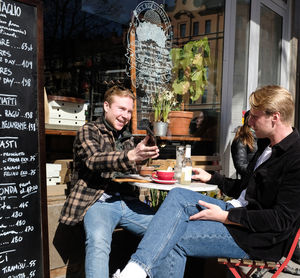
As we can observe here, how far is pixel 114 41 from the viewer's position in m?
4.00

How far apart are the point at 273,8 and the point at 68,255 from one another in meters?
5.26

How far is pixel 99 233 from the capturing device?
238 cm

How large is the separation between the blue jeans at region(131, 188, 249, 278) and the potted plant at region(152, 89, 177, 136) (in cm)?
178

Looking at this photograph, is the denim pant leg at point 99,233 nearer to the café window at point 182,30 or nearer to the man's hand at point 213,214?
the man's hand at point 213,214

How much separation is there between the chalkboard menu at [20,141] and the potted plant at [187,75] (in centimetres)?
213

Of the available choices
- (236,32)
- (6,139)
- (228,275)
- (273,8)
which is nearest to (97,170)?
(6,139)

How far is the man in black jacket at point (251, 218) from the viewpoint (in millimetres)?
2029

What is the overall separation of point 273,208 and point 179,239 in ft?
1.90

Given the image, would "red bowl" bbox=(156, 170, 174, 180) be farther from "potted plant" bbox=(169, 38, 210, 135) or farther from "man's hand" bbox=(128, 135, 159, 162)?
"potted plant" bbox=(169, 38, 210, 135)

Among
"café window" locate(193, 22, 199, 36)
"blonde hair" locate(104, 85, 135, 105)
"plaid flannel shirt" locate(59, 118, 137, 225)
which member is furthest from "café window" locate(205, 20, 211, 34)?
"plaid flannel shirt" locate(59, 118, 137, 225)

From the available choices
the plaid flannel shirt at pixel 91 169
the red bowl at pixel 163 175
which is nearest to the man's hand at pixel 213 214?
the red bowl at pixel 163 175

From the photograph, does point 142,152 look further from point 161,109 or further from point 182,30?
point 182,30

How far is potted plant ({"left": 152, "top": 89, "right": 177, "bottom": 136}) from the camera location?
13.1 feet

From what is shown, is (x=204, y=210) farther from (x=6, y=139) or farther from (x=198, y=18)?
(x=198, y=18)
